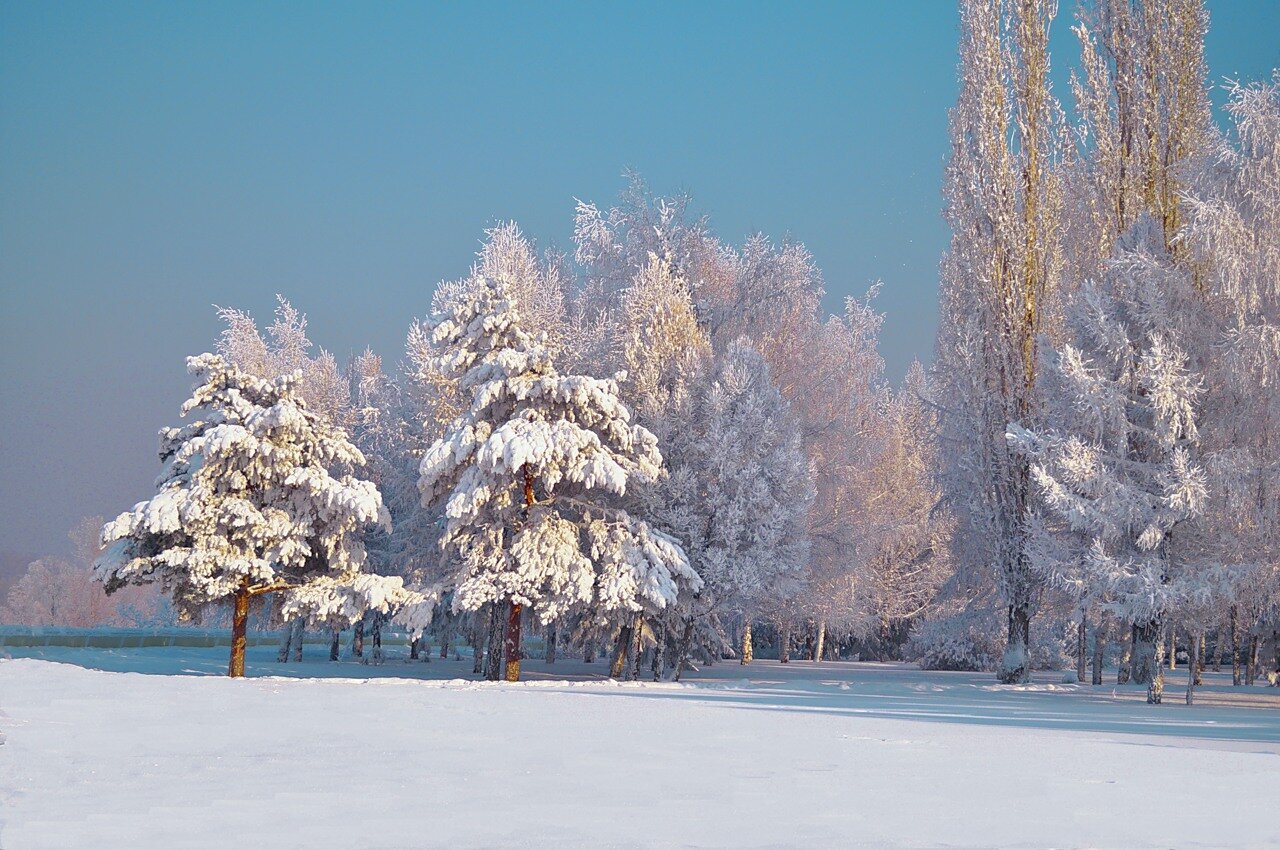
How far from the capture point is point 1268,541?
21.8 metres

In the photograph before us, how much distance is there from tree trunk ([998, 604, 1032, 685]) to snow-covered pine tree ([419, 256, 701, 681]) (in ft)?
27.2

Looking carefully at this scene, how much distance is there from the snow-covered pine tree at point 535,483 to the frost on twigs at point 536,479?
30mm

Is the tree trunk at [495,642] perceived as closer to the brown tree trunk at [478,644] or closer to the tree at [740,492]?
the brown tree trunk at [478,644]

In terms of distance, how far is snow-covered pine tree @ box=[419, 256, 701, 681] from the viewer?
1061 inches

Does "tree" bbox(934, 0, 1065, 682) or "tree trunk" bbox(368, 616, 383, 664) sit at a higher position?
"tree" bbox(934, 0, 1065, 682)

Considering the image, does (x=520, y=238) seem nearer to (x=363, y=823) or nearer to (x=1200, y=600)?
(x=1200, y=600)

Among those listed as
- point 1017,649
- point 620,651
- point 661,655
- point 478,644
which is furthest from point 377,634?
point 1017,649

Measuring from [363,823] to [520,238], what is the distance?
29708 mm

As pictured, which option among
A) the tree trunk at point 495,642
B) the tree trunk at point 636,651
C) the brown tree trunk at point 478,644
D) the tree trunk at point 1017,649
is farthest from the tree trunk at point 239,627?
the tree trunk at point 1017,649

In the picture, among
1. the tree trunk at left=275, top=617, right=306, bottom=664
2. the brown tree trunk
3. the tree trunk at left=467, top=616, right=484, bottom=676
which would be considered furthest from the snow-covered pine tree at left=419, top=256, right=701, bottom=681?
the tree trunk at left=275, top=617, right=306, bottom=664

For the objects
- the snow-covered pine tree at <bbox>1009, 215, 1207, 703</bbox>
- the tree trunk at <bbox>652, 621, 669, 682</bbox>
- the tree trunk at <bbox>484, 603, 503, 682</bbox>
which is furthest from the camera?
the tree trunk at <bbox>652, 621, 669, 682</bbox>

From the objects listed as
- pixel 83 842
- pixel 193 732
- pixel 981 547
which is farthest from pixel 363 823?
pixel 981 547

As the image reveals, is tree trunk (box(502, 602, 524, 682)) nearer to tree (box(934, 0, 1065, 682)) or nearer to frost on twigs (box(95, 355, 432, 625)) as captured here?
frost on twigs (box(95, 355, 432, 625))

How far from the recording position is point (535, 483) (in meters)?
29.1
